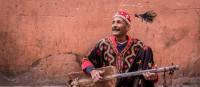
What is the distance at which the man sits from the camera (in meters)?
7.36

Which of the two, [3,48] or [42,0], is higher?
[42,0]

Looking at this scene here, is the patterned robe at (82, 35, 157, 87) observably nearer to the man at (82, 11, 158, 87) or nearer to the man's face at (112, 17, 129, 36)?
Answer: the man at (82, 11, 158, 87)

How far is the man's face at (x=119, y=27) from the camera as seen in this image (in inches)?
291

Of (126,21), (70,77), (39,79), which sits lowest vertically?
(39,79)

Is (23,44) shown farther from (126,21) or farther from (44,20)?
(126,21)

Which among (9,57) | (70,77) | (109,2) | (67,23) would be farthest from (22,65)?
(70,77)

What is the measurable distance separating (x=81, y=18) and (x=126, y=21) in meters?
2.51

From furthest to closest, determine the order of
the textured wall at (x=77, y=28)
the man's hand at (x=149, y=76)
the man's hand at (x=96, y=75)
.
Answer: the textured wall at (x=77, y=28) → the man's hand at (x=96, y=75) → the man's hand at (x=149, y=76)

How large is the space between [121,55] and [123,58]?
4cm

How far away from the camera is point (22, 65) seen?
9.98 m

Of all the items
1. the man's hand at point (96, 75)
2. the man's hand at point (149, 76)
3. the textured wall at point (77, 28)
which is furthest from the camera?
the textured wall at point (77, 28)

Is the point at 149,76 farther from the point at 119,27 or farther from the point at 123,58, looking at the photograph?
the point at 119,27

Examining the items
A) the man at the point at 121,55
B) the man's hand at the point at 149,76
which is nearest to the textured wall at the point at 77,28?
the man at the point at 121,55

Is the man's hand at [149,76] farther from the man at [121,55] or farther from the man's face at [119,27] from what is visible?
the man's face at [119,27]
